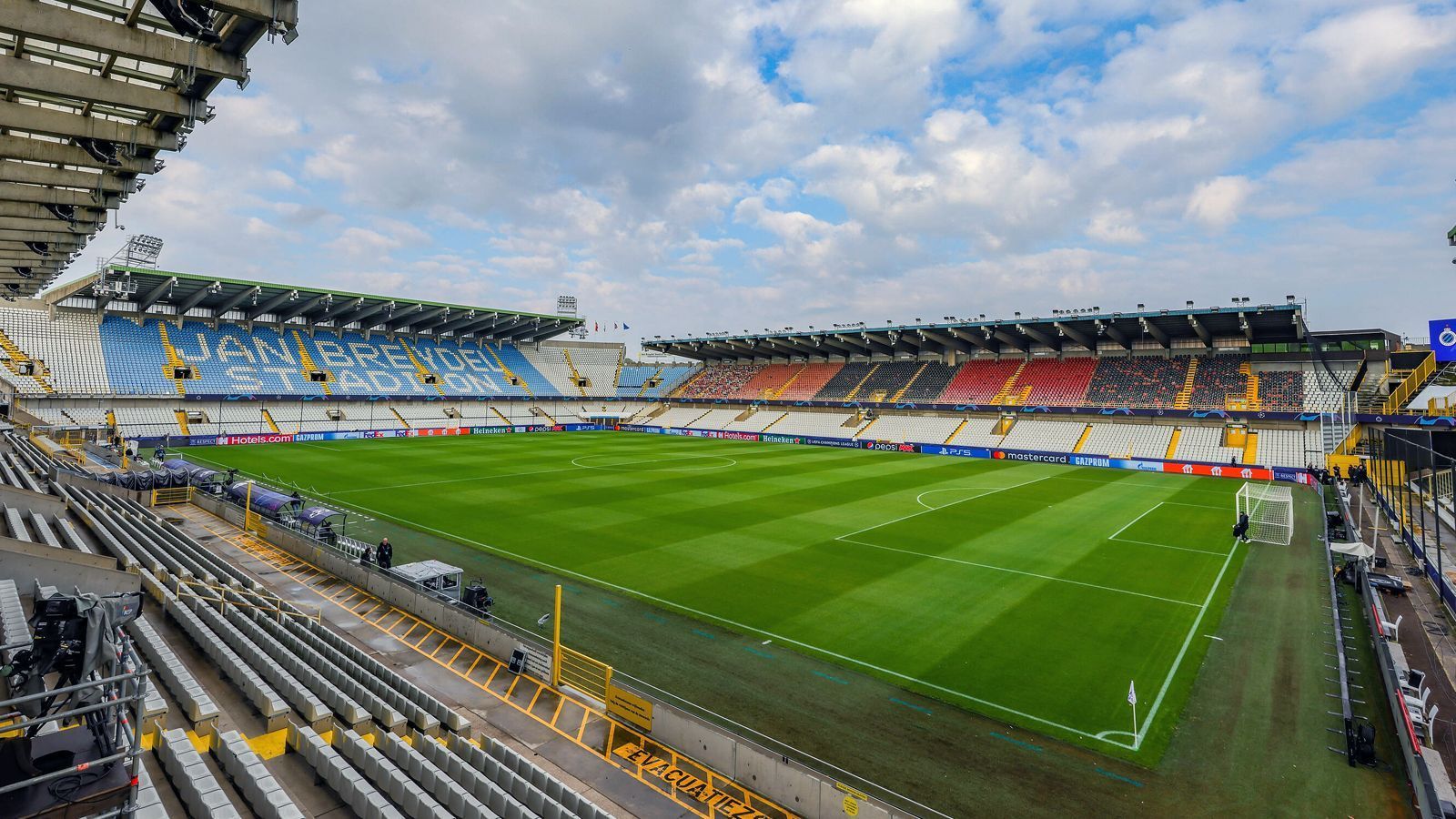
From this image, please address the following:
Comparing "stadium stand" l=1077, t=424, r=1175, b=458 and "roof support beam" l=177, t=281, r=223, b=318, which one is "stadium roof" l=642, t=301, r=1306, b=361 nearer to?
"stadium stand" l=1077, t=424, r=1175, b=458

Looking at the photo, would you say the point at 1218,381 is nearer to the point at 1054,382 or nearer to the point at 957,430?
the point at 1054,382

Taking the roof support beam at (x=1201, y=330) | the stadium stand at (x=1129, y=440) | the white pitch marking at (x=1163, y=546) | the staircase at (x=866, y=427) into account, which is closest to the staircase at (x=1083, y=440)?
the stadium stand at (x=1129, y=440)

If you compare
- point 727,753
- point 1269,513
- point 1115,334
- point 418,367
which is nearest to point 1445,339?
point 1269,513

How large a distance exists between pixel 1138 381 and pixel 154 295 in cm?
8188

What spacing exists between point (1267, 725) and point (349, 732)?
14.4m

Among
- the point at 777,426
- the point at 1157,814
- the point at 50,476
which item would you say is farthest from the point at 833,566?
the point at 777,426

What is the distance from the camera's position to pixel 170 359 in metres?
55.5

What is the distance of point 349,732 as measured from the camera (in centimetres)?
782

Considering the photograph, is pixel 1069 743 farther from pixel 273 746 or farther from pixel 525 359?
pixel 525 359

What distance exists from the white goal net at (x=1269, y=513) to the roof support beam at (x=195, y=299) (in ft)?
233

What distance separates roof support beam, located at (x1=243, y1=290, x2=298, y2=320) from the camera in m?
59.1

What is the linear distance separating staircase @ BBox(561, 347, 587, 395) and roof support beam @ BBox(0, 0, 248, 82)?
248ft

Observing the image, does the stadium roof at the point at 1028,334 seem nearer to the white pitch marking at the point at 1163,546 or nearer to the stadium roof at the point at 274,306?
the stadium roof at the point at 274,306

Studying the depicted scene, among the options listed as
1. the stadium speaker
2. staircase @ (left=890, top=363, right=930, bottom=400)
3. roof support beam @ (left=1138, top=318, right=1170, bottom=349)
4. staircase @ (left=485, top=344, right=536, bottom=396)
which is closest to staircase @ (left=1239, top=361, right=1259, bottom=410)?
roof support beam @ (left=1138, top=318, right=1170, bottom=349)
